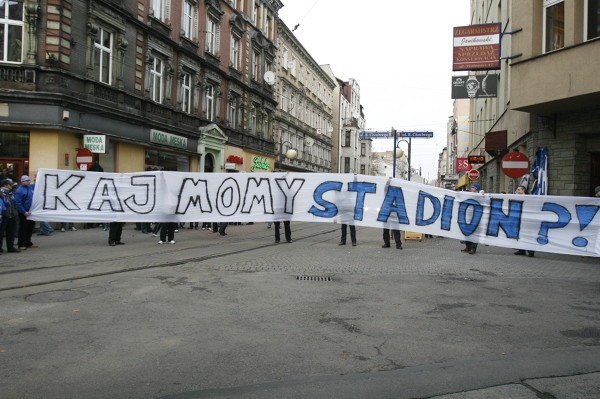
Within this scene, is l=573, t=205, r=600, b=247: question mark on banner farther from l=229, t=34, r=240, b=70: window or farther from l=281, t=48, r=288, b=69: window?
l=281, t=48, r=288, b=69: window

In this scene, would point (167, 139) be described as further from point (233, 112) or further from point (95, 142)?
point (233, 112)

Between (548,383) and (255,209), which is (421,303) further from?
(255,209)

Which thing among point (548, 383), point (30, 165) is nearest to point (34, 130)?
point (30, 165)

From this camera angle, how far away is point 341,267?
1000 centimetres

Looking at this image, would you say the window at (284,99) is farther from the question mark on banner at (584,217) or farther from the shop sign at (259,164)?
the question mark on banner at (584,217)

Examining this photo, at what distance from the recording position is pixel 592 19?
13.0 meters

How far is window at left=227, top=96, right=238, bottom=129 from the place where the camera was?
34.2 m

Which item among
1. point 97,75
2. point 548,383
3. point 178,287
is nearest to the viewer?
point 548,383

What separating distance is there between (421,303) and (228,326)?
295cm

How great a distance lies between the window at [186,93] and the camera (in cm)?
2762

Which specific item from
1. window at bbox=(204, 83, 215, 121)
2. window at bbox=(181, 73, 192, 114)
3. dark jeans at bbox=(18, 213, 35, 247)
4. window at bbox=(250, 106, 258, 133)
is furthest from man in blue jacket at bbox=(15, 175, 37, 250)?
window at bbox=(250, 106, 258, 133)

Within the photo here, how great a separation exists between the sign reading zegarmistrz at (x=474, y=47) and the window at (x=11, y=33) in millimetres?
15374

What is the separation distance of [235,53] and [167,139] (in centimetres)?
1223

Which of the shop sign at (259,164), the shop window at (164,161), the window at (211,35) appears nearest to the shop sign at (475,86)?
the shop window at (164,161)
